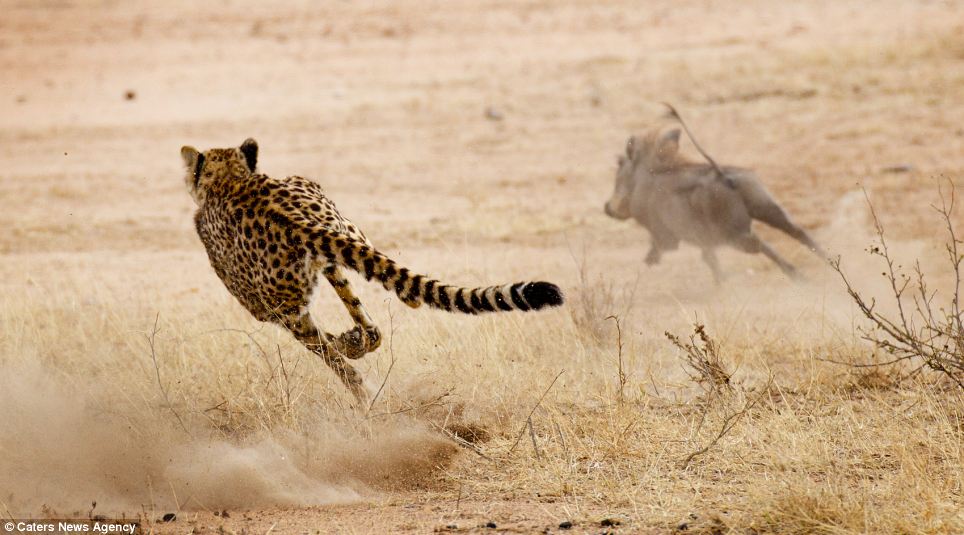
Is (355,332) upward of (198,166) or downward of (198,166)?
downward

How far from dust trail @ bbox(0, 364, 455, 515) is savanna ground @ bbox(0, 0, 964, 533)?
0.06ft

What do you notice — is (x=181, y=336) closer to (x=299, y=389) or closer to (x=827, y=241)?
(x=299, y=389)

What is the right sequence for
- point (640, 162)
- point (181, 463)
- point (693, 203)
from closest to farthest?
point (181, 463) < point (693, 203) < point (640, 162)

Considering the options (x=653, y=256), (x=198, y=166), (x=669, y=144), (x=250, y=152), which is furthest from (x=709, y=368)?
(x=669, y=144)

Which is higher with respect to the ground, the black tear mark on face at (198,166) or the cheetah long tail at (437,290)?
the black tear mark on face at (198,166)

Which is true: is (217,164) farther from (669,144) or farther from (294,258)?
(669,144)

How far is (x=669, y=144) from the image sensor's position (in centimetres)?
1027

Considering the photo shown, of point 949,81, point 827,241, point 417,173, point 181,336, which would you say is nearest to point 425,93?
point 417,173

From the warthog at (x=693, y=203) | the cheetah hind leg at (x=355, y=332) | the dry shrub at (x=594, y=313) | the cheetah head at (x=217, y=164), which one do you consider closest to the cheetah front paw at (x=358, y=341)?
the cheetah hind leg at (x=355, y=332)

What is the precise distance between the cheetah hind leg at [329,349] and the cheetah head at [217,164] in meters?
0.99

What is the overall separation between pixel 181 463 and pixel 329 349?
3.04ft

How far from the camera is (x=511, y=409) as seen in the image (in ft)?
19.6

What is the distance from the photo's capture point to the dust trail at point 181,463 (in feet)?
16.7

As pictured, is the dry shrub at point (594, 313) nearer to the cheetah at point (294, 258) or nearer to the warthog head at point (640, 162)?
the cheetah at point (294, 258)
